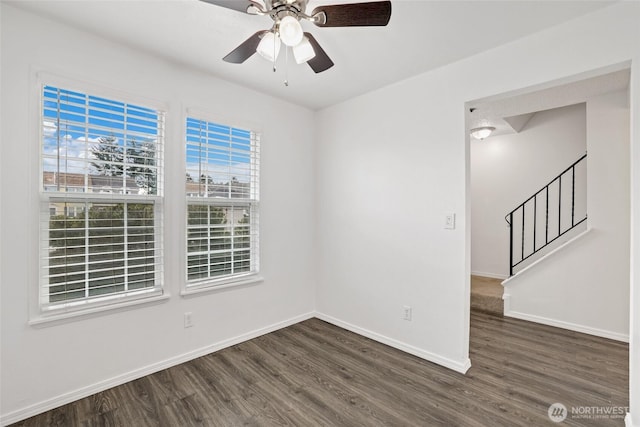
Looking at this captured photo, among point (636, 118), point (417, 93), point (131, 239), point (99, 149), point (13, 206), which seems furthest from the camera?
point (417, 93)

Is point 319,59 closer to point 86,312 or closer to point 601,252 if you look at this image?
point 86,312

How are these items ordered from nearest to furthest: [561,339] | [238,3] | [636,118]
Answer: [238,3], [636,118], [561,339]

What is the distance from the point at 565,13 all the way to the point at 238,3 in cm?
205

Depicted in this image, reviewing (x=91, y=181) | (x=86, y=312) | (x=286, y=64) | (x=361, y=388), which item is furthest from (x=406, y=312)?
(x=91, y=181)

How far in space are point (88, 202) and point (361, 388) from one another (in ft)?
8.15

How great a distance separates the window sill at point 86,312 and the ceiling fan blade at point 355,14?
2404mm

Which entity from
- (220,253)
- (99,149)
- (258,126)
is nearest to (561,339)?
(220,253)

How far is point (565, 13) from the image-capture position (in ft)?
6.43

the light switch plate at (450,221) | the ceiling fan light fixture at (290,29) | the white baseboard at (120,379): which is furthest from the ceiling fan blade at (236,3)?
the white baseboard at (120,379)

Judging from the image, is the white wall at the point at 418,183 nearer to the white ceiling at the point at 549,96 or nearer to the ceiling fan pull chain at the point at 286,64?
the white ceiling at the point at 549,96

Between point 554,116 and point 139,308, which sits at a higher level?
point 554,116

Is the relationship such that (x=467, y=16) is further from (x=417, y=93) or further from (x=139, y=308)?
(x=139, y=308)

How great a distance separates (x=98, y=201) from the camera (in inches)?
90.4

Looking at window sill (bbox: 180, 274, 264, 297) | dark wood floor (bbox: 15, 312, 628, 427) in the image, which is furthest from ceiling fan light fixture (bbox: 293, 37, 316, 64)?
dark wood floor (bbox: 15, 312, 628, 427)
